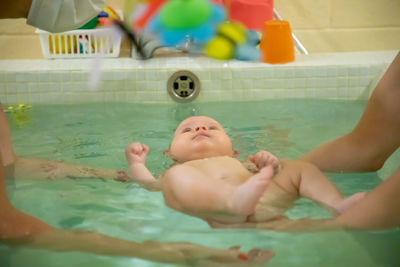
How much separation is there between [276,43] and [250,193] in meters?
1.48

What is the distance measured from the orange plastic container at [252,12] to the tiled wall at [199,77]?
0.38 m

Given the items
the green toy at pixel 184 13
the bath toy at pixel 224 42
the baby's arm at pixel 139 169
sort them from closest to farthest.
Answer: the green toy at pixel 184 13
the bath toy at pixel 224 42
the baby's arm at pixel 139 169

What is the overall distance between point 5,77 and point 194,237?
64.8 inches

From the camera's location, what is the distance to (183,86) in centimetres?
251

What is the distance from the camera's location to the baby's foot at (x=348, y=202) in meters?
1.30

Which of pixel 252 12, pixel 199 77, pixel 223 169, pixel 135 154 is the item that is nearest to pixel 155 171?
pixel 135 154

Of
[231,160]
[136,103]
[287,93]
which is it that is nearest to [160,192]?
[231,160]

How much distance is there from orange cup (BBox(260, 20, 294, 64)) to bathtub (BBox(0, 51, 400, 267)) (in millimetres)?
70

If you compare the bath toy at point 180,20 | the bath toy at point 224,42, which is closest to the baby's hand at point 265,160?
the bath toy at point 224,42

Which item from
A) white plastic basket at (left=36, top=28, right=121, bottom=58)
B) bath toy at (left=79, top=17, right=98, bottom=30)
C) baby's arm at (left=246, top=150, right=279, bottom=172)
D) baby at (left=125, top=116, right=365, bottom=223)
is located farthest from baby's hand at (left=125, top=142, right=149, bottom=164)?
bath toy at (left=79, top=17, right=98, bottom=30)

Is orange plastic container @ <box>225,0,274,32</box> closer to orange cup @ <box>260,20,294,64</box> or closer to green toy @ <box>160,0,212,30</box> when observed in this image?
orange cup @ <box>260,20,294,64</box>

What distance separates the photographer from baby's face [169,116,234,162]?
1.71m

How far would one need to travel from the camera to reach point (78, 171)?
177cm

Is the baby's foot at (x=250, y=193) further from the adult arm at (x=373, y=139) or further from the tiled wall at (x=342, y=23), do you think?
the tiled wall at (x=342, y=23)
